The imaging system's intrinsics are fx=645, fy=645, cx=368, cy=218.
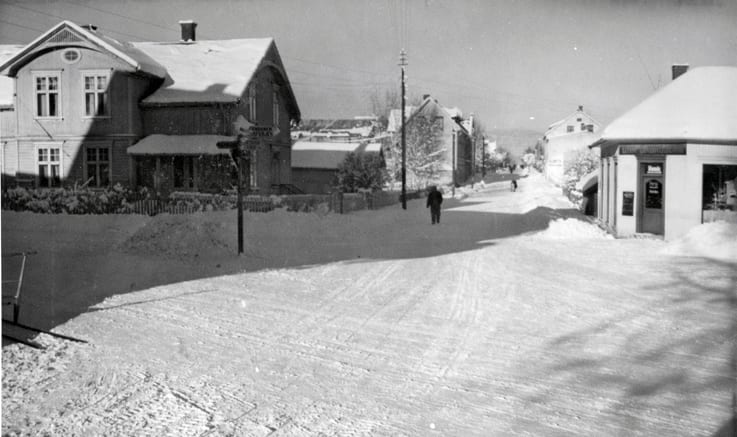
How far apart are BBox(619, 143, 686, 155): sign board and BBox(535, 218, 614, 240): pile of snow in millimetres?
2583

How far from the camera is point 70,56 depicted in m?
24.9

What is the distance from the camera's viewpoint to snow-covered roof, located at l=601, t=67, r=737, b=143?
17312 mm

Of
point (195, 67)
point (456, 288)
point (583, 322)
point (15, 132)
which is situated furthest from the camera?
point (195, 67)

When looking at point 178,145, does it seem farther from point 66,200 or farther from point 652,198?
point 652,198

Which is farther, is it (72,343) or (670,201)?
(670,201)

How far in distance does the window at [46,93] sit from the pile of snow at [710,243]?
22.0 meters

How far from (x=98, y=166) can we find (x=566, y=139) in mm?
71126

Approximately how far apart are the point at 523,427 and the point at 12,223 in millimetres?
18399

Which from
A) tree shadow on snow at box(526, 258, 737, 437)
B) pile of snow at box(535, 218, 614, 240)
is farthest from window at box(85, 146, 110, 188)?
tree shadow on snow at box(526, 258, 737, 437)

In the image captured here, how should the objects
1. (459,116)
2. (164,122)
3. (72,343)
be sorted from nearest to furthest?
1. (72,343)
2. (164,122)
3. (459,116)

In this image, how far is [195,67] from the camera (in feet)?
93.4

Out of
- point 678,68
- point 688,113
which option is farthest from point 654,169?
point 678,68

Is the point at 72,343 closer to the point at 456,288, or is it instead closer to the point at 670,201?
the point at 456,288

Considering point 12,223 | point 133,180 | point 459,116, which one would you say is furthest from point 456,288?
point 459,116
